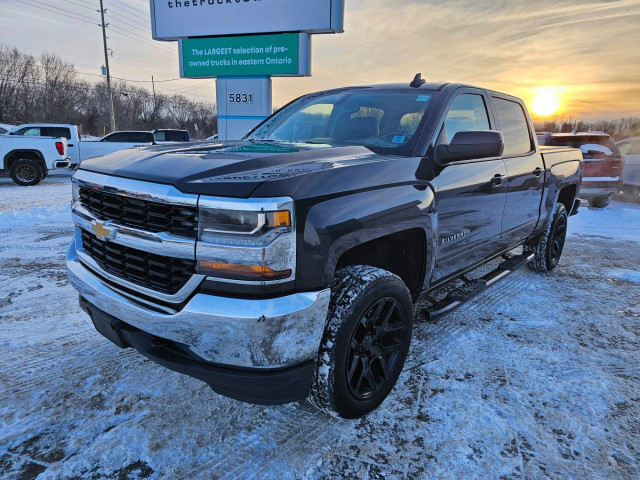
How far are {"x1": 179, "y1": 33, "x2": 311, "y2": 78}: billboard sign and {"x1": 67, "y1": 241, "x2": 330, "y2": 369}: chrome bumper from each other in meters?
9.22

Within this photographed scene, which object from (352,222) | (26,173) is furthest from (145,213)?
(26,173)

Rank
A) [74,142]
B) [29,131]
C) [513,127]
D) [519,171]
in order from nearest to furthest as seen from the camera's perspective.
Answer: [519,171]
[513,127]
[29,131]
[74,142]

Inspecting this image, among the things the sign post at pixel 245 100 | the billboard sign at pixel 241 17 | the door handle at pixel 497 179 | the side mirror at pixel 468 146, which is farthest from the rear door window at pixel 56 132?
the side mirror at pixel 468 146

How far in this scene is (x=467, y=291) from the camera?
11.5 feet

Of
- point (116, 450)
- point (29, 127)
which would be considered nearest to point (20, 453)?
point (116, 450)

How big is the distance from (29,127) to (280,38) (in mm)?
11115

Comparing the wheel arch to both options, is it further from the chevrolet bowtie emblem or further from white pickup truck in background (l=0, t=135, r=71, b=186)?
the chevrolet bowtie emblem

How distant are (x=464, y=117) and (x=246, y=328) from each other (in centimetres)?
241

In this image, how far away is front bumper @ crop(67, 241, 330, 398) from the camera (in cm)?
169

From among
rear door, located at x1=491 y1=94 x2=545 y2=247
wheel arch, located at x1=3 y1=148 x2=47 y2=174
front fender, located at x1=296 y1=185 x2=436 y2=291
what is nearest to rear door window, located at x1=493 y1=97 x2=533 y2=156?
rear door, located at x1=491 y1=94 x2=545 y2=247

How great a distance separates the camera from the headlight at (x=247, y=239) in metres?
1.69

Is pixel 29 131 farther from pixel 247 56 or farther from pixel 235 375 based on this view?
pixel 235 375

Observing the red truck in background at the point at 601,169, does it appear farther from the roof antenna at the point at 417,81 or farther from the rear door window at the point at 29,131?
the rear door window at the point at 29,131

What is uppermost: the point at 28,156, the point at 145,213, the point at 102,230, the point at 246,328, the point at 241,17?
the point at 241,17
